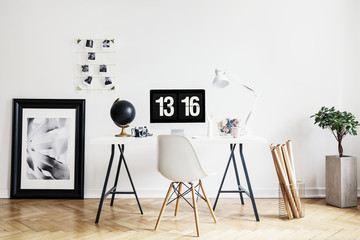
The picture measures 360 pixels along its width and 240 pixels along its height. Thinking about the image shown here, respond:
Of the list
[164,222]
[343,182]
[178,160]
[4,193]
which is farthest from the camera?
[4,193]

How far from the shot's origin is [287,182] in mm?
2637

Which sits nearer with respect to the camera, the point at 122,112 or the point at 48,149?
the point at 122,112

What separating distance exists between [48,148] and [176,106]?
1.57 m

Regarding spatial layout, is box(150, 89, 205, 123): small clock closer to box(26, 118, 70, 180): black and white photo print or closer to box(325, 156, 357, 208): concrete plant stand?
box(26, 118, 70, 180): black and white photo print

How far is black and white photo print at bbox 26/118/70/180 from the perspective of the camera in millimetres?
3318

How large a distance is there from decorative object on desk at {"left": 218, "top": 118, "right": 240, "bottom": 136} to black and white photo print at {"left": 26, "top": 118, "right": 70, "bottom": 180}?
1.72 meters

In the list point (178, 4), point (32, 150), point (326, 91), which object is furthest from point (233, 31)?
point (32, 150)

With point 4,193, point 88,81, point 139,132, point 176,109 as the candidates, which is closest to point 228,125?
point 176,109

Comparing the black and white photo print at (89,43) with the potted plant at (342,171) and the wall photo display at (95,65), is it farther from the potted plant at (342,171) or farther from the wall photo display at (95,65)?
the potted plant at (342,171)

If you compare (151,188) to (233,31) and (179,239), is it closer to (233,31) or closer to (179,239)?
(179,239)

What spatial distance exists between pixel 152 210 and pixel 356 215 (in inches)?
74.2

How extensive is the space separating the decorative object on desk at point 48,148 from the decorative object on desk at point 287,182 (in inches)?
81.5

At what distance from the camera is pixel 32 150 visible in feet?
10.9

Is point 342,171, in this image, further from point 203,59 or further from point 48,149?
point 48,149
